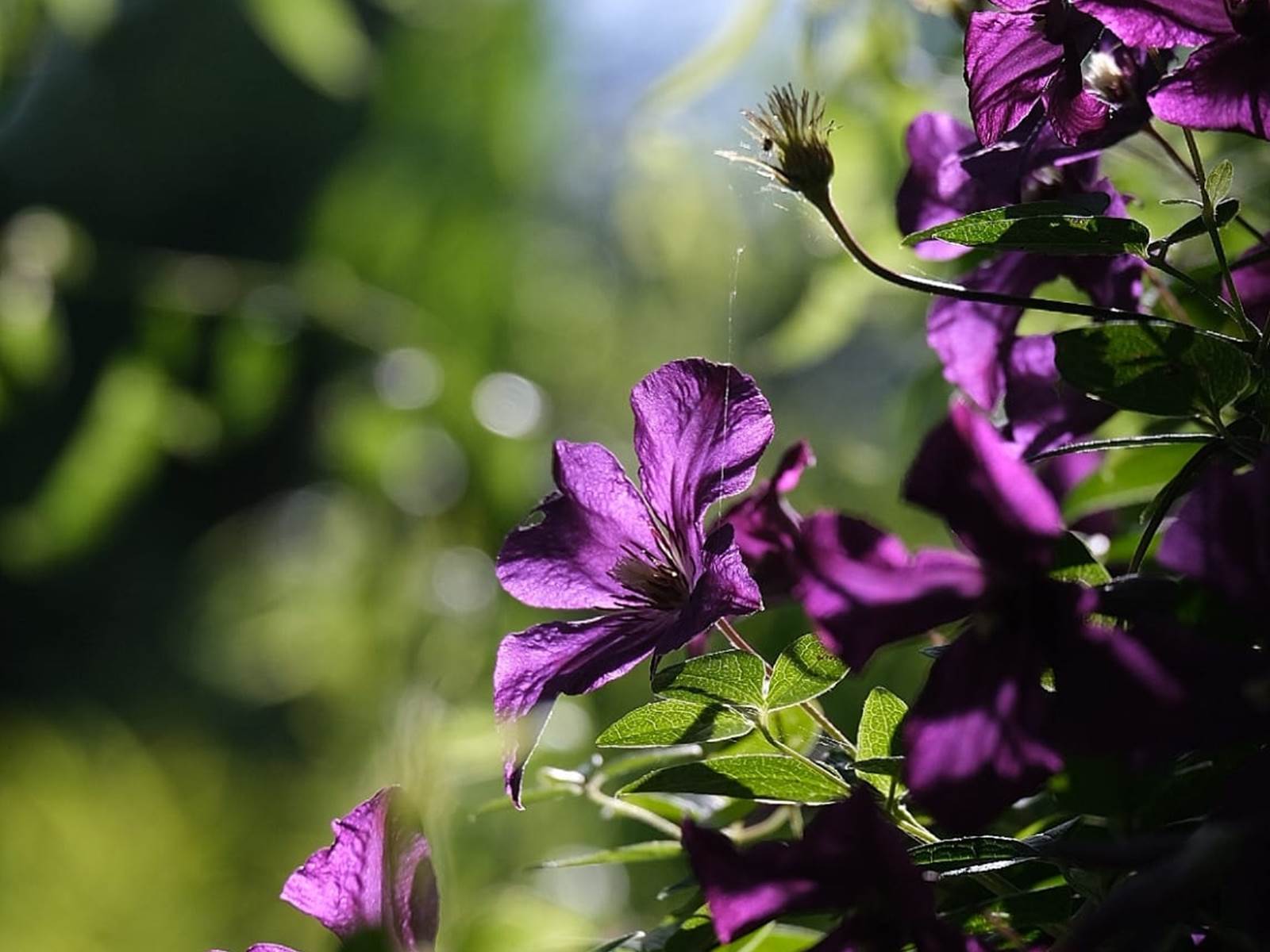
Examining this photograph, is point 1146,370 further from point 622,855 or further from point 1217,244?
point 622,855

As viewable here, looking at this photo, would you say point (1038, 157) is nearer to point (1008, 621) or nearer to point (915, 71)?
point (1008, 621)

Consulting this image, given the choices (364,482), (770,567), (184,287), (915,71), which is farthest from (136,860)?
(770,567)

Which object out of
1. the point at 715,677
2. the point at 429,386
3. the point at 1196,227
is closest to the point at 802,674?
the point at 715,677

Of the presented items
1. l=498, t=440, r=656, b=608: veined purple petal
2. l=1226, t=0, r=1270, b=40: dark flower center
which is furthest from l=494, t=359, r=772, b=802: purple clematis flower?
l=1226, t=0, r=1270, b=40: dark flower center

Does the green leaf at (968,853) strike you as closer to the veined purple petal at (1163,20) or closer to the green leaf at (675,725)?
the green leaf at (675,725)

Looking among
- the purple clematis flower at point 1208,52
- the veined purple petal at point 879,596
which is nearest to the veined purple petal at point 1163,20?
the purple clematis flower at point 1208,52
